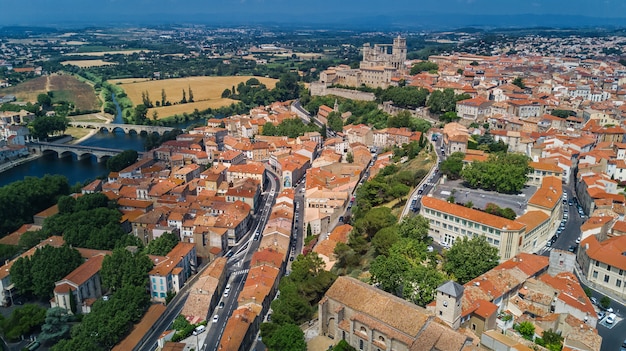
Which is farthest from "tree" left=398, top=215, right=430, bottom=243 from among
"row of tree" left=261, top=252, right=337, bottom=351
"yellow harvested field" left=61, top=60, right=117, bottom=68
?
"yellow harvested field" left=61, top=60, right=117, bottom=68

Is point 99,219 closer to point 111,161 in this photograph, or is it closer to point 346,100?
point 111,161

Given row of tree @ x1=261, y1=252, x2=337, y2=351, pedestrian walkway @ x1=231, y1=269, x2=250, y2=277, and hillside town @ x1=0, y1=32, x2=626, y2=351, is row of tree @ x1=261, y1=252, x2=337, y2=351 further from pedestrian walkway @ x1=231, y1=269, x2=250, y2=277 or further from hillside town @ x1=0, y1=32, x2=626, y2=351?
pedestrian walkway @ x1=231, y1=269, x2=250, y2=277

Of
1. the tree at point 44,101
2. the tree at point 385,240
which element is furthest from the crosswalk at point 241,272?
the tree at point 44,101

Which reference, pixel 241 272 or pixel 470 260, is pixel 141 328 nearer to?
pixel 241 272

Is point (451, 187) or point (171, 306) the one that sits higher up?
point (451, 187)

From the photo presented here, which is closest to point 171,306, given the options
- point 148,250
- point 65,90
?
point 148,250

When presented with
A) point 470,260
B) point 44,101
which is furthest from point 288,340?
point 44,101

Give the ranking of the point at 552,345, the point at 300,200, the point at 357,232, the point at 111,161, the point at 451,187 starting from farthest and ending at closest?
the point at 111,161
the point at 300,200
the point at 451,187
the point at 357,232
the point at 552,345

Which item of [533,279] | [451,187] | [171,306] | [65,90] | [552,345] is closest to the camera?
[552,345]
